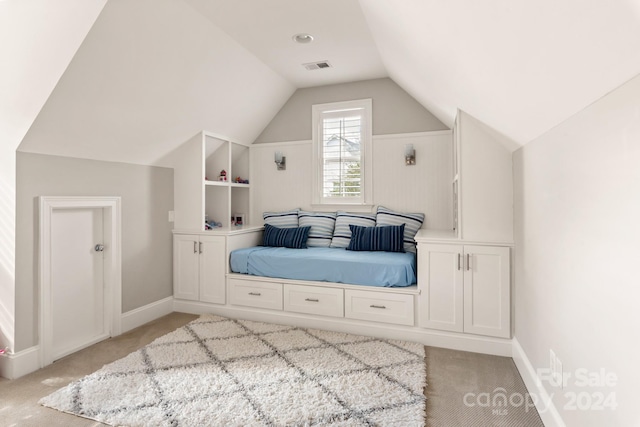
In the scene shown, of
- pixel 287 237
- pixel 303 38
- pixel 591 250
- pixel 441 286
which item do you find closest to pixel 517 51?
pixel 591 250

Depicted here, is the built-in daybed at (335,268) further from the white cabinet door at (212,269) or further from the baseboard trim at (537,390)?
the baseboard trim at (537,390)

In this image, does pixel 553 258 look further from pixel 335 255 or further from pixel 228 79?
pixel 228 79

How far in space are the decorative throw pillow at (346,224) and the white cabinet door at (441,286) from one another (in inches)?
42.3

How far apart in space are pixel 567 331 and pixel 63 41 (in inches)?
124

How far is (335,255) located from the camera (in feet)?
11.3

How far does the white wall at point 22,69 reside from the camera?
191cm

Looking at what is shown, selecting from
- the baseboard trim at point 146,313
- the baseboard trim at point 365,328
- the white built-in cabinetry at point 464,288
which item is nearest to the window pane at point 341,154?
the white built-in cabinetry at point 464,288

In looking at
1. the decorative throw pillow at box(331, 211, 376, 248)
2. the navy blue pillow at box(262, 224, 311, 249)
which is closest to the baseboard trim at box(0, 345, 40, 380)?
the navy blue pillow at box(262, 224, 311, 249)

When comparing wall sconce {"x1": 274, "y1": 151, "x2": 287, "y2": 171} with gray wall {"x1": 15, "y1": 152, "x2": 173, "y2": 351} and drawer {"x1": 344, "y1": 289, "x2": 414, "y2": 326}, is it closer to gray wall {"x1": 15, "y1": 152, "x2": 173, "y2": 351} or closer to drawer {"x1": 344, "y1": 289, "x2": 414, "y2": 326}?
gray wall {"x1": 15, "y1": 152, "x2": 173, "y2": 351}

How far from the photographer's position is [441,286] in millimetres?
2910

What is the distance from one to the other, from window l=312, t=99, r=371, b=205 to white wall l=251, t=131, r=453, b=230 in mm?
109

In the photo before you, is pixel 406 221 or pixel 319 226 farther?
pixel 319 226

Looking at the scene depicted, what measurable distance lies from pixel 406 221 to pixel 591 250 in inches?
96.3

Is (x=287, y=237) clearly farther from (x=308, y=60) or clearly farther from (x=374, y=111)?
(x=308, y=60)
